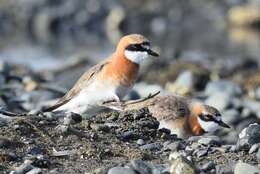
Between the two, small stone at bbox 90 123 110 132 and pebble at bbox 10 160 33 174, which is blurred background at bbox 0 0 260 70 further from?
pebble at bbox 10 160 33 174

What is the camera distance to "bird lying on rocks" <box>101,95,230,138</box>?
9854mm

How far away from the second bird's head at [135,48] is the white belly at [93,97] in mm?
409

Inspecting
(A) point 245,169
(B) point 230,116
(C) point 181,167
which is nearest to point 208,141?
(A) point 245,169

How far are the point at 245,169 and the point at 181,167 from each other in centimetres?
54

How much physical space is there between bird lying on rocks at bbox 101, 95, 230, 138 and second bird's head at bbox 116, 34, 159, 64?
0.55m

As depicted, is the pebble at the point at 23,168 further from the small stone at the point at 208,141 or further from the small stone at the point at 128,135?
the small stone at the point at 208,141

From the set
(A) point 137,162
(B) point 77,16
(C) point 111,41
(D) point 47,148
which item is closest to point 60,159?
(D) point 47,148

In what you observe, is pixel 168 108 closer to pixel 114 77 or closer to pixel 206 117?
pixel 206 117

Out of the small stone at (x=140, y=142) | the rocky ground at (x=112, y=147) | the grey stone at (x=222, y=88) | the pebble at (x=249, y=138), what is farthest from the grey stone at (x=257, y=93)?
the small stone at (x=140, y=142)

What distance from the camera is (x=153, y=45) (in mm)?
28453

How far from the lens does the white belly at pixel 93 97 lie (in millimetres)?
10176

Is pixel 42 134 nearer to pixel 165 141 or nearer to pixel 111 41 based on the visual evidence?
pixel 165 141

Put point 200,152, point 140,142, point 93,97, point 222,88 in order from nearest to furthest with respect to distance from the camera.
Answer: point 200,152 → point 140,142 → point 93,97 → point 222,88

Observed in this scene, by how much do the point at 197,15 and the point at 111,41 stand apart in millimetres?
9169
